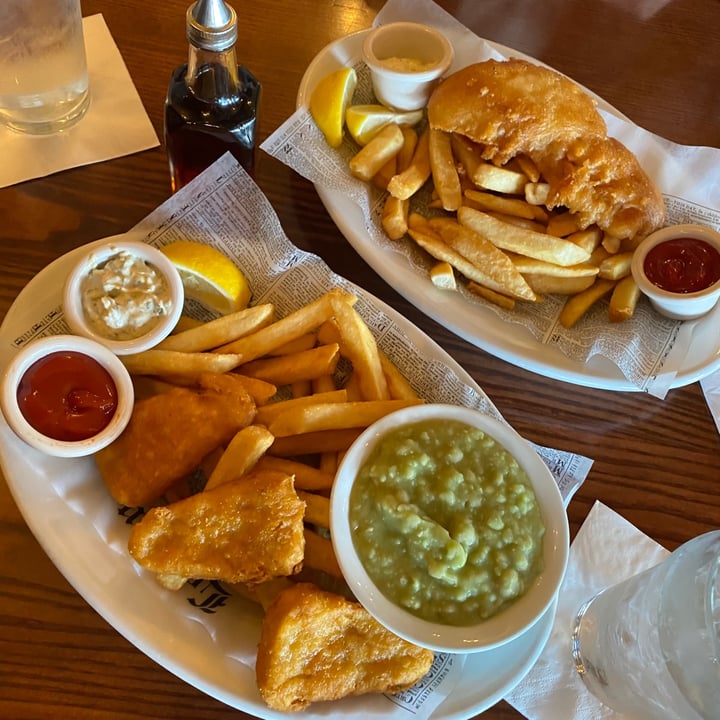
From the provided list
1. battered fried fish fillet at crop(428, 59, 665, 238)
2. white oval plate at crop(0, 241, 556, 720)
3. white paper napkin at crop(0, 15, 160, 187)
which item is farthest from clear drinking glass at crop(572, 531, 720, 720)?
white paper napkin at crop(0, 15, 160, 187)

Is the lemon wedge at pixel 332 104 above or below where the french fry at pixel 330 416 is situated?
above

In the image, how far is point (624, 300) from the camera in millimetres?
1829

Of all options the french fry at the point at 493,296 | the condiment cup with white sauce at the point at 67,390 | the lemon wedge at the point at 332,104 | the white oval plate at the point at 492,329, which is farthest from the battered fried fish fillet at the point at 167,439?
the lemon wedge at the point at 332,104

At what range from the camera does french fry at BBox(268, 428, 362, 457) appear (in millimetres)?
1518

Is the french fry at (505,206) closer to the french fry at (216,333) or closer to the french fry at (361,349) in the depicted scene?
the french fry at (361,349)

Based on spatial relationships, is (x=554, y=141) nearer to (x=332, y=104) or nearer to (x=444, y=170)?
(x=444, y=170)

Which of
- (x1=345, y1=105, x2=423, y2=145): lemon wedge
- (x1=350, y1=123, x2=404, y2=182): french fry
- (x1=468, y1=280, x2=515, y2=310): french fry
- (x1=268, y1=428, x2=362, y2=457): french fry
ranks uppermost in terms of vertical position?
(x1=345, y1=105, x2=423, y2=145): lemon wedge

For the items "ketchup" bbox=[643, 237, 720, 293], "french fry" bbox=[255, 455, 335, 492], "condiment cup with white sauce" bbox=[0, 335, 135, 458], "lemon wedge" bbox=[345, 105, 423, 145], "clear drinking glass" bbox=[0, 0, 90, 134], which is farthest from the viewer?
"lemon wedge" bbox=[345, 105, 423, 145]

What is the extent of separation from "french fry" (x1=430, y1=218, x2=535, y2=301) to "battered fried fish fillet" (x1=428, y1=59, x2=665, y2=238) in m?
0.21

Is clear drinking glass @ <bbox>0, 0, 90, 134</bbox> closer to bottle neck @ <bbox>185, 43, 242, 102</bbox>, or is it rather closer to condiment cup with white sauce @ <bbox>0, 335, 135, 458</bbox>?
bottle neck @ <bbox>185, 43, 242, 102</bbox>

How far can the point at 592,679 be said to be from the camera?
5.00 feet

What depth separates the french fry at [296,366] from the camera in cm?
155

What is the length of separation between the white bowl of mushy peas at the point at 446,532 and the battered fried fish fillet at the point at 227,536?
0.30ft

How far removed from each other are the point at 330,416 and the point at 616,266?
2.71ft
